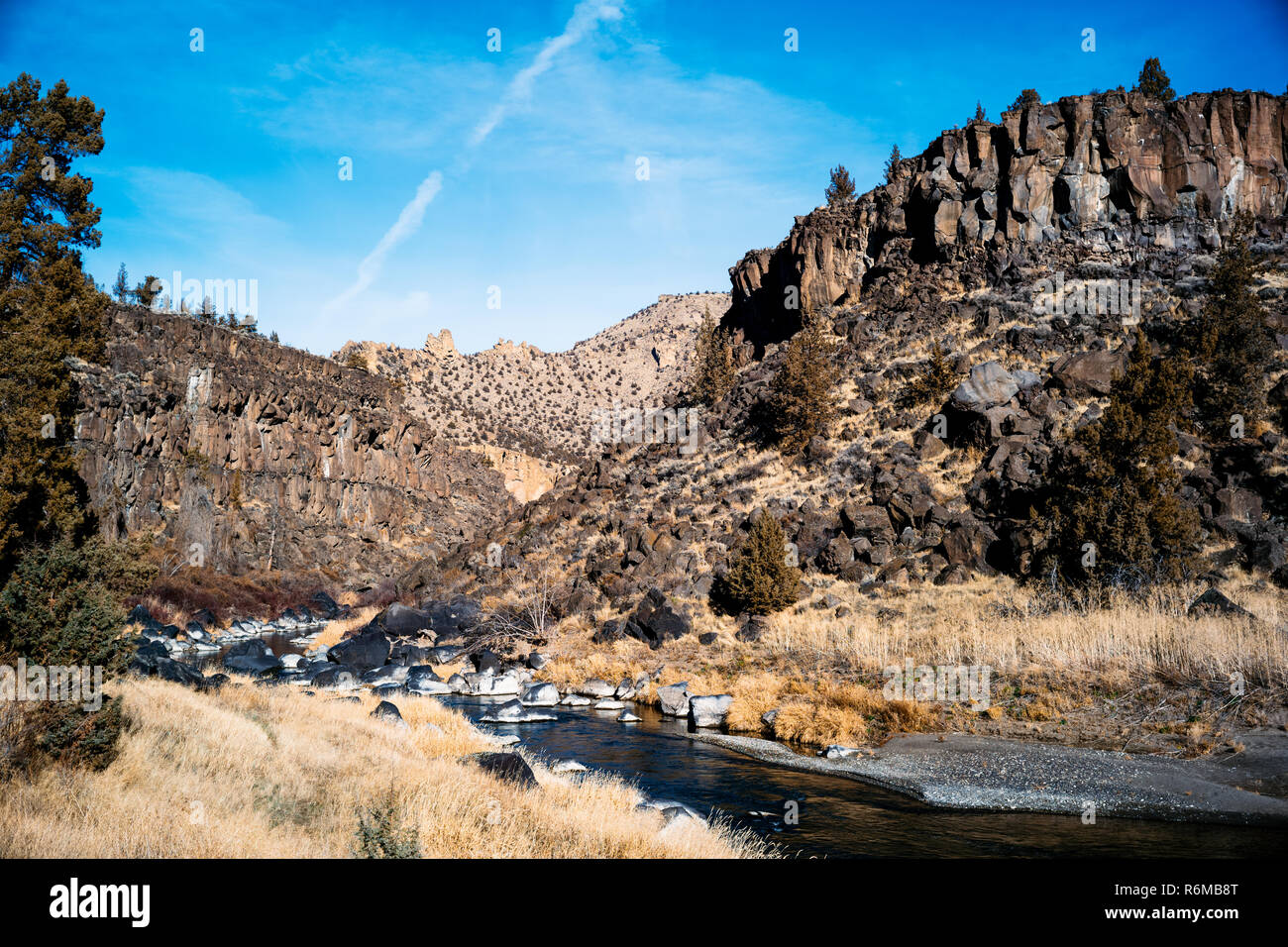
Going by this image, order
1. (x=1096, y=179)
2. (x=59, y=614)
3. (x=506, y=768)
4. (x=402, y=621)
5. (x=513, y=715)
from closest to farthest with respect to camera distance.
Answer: (x=59, y=614)
(x=506, y=768)
(x=513, y=715)
(x=402, y=621)
(x=1096, y=179)

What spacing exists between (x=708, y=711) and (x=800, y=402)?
22.0 m

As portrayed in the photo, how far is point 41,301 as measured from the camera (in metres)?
18.5

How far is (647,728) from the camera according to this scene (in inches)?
669

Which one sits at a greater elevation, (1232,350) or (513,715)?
(1232,350)

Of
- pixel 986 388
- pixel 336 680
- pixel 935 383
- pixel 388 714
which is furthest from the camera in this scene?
→ pixel 935 383

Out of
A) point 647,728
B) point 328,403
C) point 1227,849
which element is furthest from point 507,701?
point 328,403

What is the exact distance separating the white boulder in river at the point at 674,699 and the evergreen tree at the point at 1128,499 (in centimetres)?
1182

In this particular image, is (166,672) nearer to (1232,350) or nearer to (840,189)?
(1232,350)

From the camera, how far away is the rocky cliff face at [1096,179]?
40594 millimetres

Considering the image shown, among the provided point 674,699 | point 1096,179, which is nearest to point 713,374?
point 1096,179

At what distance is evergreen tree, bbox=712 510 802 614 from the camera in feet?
77.2

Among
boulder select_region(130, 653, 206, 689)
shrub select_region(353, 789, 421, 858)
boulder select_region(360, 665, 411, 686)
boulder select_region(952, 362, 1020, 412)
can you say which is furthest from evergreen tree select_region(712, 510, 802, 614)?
shrub select_region(353, 789, 421, 858)

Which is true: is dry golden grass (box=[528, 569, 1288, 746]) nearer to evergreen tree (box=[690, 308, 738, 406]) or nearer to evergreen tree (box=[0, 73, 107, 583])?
evergreen tree (box=[0, 73, 107, 583])

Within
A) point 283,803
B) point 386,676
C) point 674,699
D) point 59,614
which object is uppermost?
point 59,614
